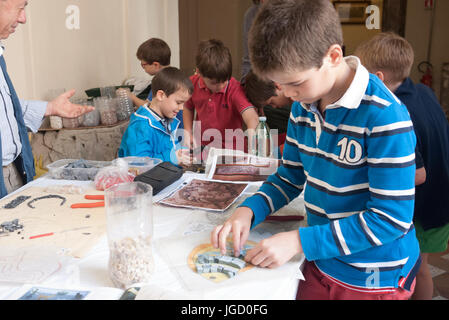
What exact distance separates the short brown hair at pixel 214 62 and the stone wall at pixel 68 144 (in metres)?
1.06

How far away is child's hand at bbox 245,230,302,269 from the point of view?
3.56 ft

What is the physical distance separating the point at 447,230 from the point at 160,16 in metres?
4.82

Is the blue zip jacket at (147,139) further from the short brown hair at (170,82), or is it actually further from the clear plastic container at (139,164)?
the clear plastic container at (139,164)

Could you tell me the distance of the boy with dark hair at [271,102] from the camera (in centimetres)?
280

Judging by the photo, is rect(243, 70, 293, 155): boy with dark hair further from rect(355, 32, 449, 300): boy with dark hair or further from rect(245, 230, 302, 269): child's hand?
rect(245, 230, 302, 269): child's hand

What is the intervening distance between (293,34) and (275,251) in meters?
0.51

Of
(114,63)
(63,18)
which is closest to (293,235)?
(63,18)

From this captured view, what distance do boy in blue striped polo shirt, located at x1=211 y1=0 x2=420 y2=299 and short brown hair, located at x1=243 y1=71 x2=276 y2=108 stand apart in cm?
164

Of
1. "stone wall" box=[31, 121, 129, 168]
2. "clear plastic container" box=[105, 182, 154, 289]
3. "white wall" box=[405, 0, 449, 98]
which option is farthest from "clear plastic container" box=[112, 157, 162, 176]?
"white wall" box=[405, 0, 449, 98]

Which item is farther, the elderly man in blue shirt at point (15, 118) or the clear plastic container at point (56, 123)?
the clear plastic container at point (56, 123)

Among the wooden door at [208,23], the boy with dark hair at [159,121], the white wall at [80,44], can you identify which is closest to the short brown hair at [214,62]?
the boy with dark hair at [159,121]

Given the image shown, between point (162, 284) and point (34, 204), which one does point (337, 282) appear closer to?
point (162, 284)

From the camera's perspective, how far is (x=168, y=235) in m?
1.30

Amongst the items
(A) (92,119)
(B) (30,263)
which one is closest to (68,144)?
(A) (92,119)
